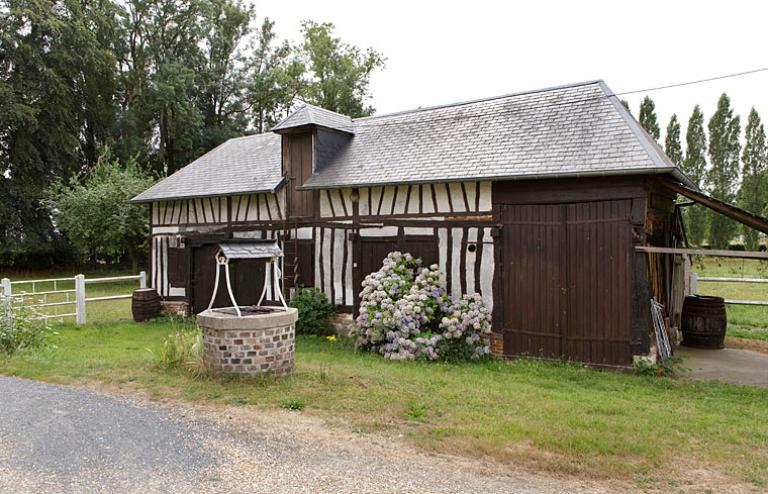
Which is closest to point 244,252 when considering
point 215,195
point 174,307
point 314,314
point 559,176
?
point 314,314

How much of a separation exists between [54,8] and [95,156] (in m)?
6.85

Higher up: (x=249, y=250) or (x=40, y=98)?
(x=40, y=98)

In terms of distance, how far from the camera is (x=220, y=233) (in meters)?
11.5

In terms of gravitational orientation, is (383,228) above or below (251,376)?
above

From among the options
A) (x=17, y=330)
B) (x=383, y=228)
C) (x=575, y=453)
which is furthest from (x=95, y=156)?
(x=575, y=453)

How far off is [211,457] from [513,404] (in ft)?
9.74

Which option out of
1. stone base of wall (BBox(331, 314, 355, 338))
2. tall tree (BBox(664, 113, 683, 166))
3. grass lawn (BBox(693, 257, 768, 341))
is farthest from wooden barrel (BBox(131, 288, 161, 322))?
tall tree (BBox(664, 113, 683, 166))

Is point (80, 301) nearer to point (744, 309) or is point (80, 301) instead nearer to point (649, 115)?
point (744, 309)

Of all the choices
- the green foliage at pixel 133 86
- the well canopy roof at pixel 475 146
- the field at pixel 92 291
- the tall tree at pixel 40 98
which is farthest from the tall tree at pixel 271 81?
the well canopy roof at pixel 475 146

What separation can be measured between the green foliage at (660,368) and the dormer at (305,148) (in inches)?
242

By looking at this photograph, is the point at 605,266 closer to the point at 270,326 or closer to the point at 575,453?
the point at 575,453

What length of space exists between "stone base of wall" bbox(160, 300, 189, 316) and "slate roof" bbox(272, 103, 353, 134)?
4.65 metres

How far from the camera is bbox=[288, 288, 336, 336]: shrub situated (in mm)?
9766

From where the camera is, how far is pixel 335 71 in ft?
Result: 96.6
